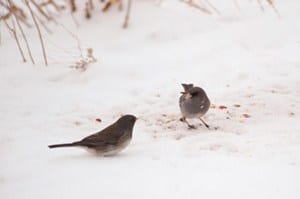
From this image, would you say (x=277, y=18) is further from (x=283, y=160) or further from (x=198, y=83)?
(x=283, y=160)

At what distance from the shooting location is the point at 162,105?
5488 millimetres

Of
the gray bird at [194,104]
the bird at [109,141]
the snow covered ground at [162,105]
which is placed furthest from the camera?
the gray bird at [194,104]

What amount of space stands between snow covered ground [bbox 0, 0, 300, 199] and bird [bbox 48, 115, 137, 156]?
0.31 ft

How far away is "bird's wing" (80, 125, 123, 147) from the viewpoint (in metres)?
4.32

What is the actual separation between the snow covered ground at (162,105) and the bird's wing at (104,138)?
138 mm

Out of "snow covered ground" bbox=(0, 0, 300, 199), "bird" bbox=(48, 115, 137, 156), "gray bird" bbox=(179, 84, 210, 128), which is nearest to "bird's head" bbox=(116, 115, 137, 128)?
"bird" bbox=(48, 115, 137, 156)

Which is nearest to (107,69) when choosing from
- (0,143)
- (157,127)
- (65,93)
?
(65,93)

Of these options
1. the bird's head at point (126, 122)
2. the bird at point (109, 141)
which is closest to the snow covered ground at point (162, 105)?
the bird at point (109, 141)

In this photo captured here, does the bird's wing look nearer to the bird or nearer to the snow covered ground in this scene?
the bird

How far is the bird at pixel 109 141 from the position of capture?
4309 mm

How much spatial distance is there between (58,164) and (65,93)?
170cm

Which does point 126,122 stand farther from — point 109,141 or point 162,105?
point 162,105

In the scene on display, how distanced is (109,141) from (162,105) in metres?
1.24

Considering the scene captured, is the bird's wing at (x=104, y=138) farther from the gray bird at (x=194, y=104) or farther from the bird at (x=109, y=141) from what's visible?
the gray bird at (x=194, y=104)
